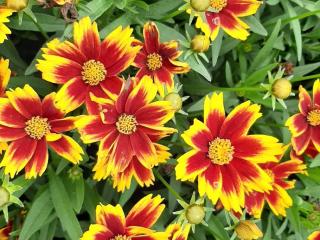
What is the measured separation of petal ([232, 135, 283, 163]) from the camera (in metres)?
1.36

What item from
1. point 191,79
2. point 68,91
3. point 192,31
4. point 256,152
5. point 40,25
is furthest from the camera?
point 191,79

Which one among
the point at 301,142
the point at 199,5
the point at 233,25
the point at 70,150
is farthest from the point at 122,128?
the point at 301,142

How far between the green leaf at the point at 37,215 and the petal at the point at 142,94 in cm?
39

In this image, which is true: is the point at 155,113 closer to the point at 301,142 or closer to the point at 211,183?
the point at 211,183

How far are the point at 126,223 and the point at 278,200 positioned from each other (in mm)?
449

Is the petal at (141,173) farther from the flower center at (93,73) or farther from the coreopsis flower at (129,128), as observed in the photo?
the flower center at (93,73)

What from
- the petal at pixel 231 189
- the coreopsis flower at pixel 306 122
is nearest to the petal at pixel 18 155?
the petal at pixel 231 189

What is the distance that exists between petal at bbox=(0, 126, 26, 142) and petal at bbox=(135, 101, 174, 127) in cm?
28

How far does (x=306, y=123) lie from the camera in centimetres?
157

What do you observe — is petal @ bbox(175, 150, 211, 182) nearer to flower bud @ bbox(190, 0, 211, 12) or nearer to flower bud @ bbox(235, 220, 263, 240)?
flower bud @ bbox(235, 220, 263, 240)

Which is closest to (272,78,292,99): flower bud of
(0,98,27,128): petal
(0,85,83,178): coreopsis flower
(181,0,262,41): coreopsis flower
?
(181,0,262,41): coreopsis flower

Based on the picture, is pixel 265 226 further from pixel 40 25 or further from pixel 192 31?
pixel 40 25

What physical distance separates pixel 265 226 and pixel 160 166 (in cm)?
Answer: 44

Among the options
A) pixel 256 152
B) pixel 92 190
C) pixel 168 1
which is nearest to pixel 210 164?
pixel 256 152
